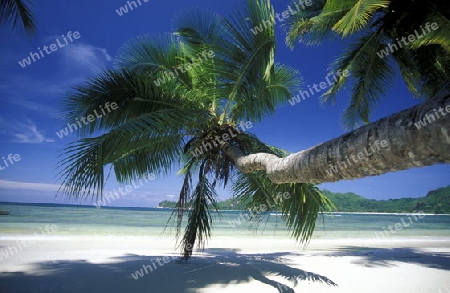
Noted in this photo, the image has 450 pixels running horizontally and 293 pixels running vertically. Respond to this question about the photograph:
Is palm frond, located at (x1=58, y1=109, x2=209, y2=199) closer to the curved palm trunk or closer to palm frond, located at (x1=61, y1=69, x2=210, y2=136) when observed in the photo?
palm frond, located at (x1=61, y1=69, x2=210, y2=136)

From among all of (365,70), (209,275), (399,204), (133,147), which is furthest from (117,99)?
(399,204)

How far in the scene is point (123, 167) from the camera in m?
5.91

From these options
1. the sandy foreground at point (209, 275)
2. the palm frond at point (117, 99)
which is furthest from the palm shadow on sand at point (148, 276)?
the palm frond at point (117, 99)

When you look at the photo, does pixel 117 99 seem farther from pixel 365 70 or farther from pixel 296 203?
pixel 365 70

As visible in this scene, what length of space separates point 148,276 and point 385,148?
195 inches

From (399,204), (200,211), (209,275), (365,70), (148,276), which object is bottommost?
(399,204)

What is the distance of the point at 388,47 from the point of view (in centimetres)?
627

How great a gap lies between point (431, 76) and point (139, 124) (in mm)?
6731

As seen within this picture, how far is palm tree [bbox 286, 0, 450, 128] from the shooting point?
4818 millimetres

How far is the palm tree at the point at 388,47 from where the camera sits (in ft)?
15.8

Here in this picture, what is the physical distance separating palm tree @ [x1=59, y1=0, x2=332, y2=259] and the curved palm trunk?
1.90 metres

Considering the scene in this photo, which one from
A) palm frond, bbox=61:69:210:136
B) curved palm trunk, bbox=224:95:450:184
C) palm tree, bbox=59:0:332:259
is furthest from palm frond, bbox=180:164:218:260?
curved palm trunk, bbox=224:95:450:184

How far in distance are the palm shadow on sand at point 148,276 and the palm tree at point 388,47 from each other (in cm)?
443

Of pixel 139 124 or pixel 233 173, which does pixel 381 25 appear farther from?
pixel 139 124
